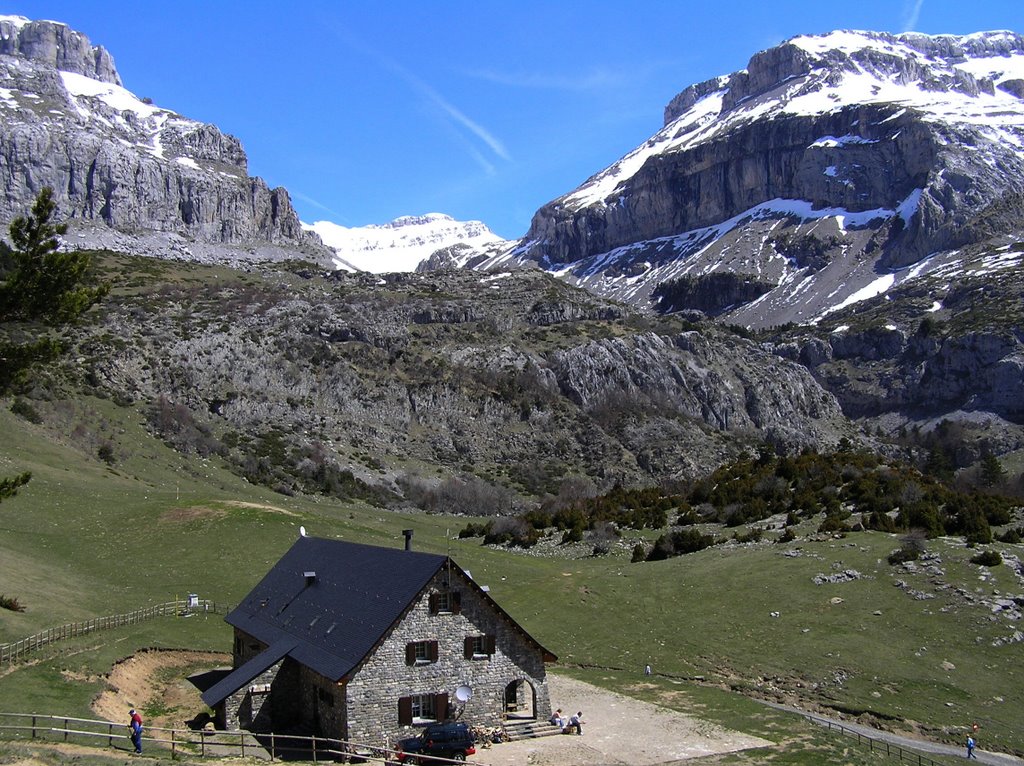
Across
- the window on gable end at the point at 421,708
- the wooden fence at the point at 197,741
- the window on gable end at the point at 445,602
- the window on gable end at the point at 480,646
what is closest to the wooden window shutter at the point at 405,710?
the window on gable end at the point at 421,708

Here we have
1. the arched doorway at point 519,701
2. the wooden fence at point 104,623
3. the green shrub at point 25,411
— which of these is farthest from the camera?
the green shrub at point 25,411

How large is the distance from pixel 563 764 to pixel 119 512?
149 feet

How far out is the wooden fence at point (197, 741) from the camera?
24891 mm

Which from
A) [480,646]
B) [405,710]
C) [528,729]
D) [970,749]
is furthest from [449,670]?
[970,749]

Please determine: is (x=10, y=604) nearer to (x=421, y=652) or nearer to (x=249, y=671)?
(x=249, y=671)

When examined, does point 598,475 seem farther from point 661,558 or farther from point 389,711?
point 389,711

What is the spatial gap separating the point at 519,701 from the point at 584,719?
8.34 ft

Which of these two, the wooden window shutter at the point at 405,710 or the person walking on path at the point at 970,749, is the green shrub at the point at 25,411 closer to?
the wooden window shutter at the point at 405,710

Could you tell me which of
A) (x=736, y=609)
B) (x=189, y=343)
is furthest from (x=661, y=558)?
(x=189, y=343)

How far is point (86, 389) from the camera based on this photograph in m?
105

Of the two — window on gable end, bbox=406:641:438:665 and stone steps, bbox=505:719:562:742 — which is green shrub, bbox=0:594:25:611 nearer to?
window on gable end, bbox=406:641:438:665

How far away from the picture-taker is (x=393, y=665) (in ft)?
95.6

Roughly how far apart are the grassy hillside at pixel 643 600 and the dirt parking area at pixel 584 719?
124 cm

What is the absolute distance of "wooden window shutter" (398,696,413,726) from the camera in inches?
1140
